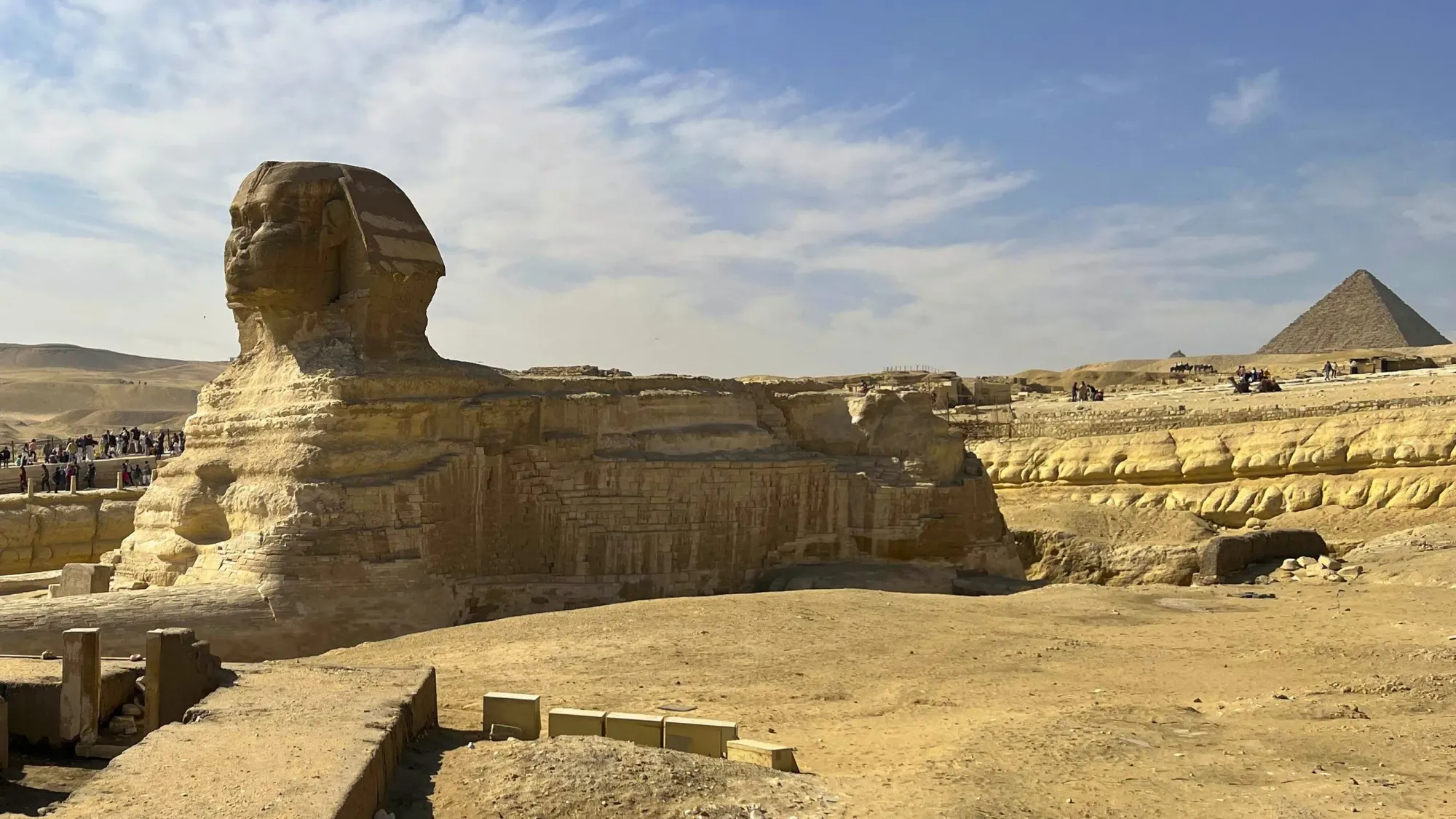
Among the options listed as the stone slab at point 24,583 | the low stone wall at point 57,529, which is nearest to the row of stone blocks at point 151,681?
the stone slab at point 24,583

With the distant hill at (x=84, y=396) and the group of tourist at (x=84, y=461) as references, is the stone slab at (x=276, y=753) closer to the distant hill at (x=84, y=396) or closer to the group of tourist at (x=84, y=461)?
the group of tourist at (x=84, y=461)

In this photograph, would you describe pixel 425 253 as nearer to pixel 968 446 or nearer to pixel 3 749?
pixel 3 749

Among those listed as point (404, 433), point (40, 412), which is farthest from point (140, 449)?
point (40, 412)

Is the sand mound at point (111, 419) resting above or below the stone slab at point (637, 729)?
above

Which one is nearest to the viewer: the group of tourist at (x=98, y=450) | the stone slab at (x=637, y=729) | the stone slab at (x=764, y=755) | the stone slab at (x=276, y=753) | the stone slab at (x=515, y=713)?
the stone slab at (x=276, y=753)

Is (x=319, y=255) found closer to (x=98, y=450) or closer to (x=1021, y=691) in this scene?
(x=1021, y=691)
